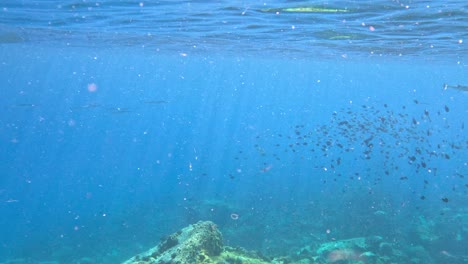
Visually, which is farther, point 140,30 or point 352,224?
point 140,30

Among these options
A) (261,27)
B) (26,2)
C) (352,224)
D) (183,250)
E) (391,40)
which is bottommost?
(352,224)

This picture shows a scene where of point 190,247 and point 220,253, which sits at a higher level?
point 190,247

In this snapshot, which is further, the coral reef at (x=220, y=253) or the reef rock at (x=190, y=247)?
the coral reef at (x=220, y=253)

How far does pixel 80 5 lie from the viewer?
52.9 ft

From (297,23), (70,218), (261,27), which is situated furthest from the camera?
(70,218)

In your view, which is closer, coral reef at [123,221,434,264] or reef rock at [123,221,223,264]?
reef rock at [123,221,223,264]

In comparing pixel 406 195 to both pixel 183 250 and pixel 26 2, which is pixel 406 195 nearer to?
pixel 183 250

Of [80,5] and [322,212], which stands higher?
[80,5]

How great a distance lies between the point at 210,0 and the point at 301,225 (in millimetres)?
13513

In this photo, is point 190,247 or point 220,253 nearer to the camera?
point 190,247

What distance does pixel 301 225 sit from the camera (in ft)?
68.0

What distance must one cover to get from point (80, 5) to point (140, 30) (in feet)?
24.6

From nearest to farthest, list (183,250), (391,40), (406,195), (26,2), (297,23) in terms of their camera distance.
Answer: (183,250), (26,2), (297,23), (391,40), (406,195)

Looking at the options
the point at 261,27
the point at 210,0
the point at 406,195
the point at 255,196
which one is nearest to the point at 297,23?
the point at 261,27
